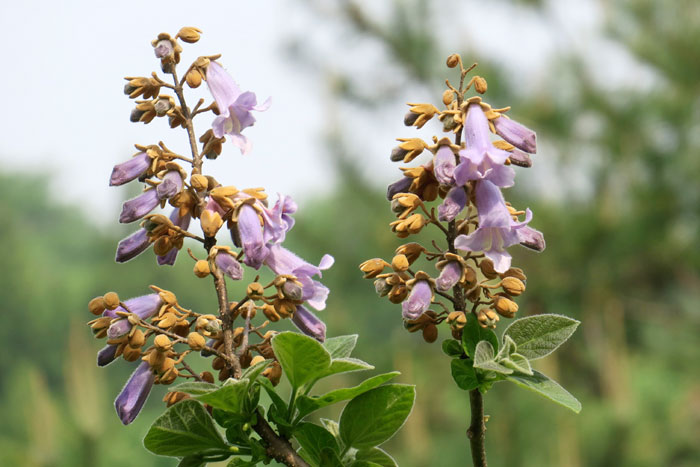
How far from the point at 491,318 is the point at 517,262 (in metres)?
3.88

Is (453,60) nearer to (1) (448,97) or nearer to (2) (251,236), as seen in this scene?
(1) (448,97)

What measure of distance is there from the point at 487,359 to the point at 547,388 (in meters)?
0.04

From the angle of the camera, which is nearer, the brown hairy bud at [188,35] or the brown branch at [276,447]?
the brown branch at [276,447]

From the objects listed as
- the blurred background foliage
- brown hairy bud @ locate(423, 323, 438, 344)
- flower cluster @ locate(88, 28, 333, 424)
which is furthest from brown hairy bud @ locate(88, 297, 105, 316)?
the blurred background foliage

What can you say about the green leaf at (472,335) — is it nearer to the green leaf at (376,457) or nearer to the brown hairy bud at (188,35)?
the green leaf at (376,457)

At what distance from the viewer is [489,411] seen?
2.60 metres

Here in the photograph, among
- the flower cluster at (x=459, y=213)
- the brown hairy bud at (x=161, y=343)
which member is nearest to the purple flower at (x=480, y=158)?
the flower cluster at (x=459, y=213)

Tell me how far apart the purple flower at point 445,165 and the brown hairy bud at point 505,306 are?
8cm

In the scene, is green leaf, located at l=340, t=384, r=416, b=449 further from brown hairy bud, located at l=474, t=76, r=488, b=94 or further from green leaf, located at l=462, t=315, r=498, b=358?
brown hairy bud, located at l=474, t=76, r=488, b=94

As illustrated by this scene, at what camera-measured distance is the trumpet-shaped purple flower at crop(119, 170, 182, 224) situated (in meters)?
0.52

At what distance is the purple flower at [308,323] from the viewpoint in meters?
0.56

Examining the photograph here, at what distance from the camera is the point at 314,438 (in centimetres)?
52

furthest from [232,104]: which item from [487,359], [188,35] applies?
[487,359]

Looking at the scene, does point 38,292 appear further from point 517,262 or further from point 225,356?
point 225,356
